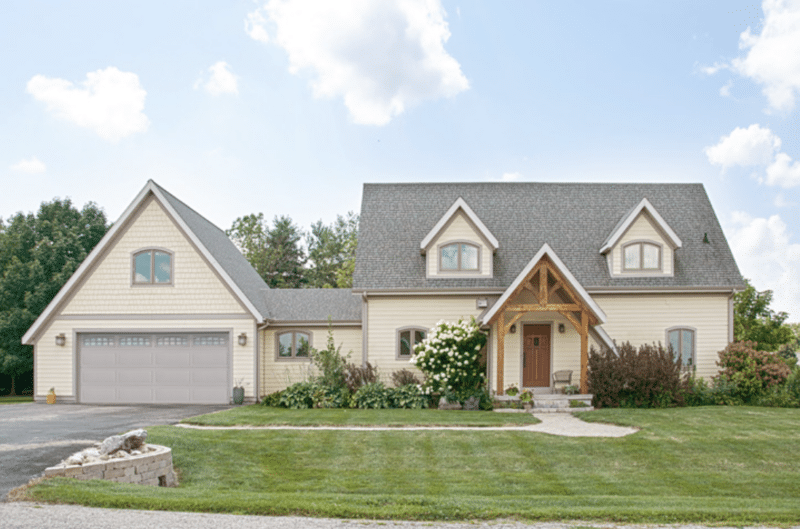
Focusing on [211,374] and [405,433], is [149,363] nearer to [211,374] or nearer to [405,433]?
[211,374]

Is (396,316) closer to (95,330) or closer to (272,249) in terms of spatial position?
(95,330)

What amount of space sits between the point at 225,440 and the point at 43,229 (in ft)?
80.2

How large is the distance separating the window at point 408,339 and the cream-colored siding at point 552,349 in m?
2.76

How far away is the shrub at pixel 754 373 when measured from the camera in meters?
18.5

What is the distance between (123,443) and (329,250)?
40471 millimetres

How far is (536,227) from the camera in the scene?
2195cm

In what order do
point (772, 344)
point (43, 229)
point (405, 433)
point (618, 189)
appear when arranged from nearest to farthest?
1. point (405, 433)
2. point (618, 189)
3. point (772, 344)
4. point (43, 229)

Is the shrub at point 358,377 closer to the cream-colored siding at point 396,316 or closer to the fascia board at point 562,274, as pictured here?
the cream-colored siding at point 396,316

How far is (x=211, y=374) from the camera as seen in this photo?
779 inches

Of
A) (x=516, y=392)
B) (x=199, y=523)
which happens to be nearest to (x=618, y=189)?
(x=516, y=392)

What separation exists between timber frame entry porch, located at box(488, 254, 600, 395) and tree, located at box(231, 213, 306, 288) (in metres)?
32.3

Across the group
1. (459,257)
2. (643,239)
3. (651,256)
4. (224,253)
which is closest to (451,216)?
(459,257)

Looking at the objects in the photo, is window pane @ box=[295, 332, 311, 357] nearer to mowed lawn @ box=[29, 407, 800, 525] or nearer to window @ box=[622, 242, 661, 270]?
mowed lawn @ box=[29, 407, 800, 525]

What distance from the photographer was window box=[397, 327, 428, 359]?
787 inches
